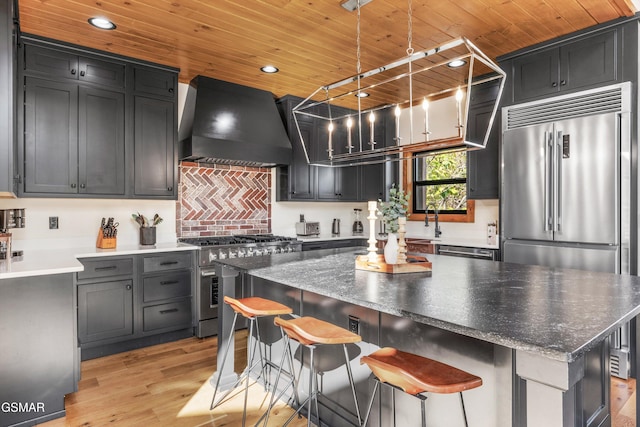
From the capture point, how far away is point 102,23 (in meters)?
2.91

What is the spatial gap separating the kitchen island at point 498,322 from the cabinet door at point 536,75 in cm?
178

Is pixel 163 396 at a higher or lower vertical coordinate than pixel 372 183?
lower

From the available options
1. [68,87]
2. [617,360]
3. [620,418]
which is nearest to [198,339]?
[68,87]

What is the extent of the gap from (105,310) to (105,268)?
1.17ft

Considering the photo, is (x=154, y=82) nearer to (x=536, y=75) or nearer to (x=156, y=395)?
(x=156, y=395)

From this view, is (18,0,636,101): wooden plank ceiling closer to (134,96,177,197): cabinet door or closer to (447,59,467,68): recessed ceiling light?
(447,59,467,68): recessed ceiling light

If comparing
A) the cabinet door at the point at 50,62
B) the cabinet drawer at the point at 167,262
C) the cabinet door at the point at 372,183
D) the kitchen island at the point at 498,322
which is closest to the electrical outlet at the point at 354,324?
the kitchen island at the point at 498,322

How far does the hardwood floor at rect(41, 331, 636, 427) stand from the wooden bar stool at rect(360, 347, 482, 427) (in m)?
1.09

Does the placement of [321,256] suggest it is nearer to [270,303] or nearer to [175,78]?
[270,303]

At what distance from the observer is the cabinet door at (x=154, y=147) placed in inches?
146

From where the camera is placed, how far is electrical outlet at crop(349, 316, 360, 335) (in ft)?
6.73

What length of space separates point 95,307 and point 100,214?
3.15 ft

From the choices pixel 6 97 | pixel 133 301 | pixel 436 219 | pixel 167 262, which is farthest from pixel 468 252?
pixel 6 97

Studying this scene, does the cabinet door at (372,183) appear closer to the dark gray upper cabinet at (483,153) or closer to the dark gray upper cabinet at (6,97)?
the dark gray upper cabinet at (483,153)
